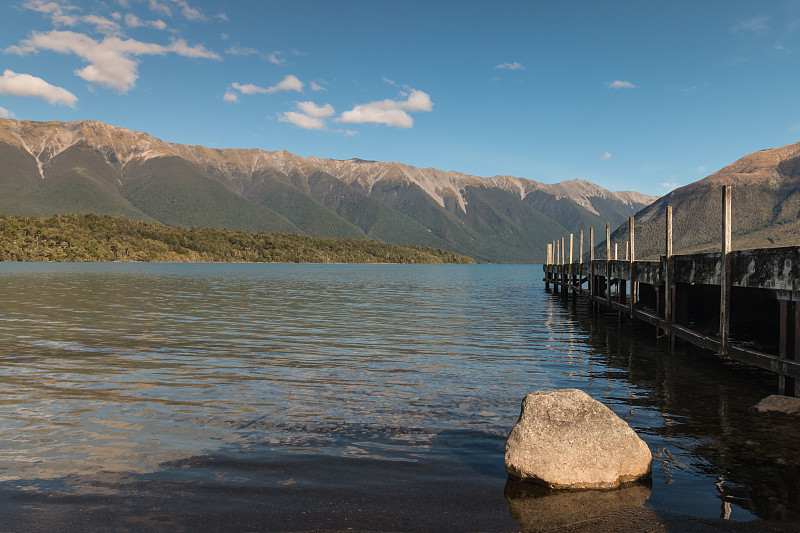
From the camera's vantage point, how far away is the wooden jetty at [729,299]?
12.7 meters

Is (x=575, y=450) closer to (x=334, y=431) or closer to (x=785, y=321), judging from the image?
(x=334, y=431)

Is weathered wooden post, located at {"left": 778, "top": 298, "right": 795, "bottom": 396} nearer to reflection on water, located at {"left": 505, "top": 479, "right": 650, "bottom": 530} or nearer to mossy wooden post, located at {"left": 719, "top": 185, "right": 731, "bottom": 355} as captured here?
mossy wooden post, located at {"left": 719, "top": 185, "right": 731, "bottom": 355}

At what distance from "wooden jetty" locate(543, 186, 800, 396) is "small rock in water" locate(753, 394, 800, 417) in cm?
60

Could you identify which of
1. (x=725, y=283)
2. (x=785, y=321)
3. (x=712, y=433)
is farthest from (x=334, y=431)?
(x=725, y=283)

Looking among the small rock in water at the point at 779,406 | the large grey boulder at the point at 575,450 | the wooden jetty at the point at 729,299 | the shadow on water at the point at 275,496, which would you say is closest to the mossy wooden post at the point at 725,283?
the wooden jetty at the point at 729,299

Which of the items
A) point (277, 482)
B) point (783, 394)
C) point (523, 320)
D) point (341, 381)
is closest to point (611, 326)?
point (523, 320)

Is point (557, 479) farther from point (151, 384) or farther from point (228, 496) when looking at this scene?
point (151, 384)

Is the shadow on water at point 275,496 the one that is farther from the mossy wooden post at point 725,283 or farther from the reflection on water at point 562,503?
the mossy wooden post at point 725,283

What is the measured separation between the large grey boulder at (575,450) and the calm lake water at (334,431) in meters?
0.30

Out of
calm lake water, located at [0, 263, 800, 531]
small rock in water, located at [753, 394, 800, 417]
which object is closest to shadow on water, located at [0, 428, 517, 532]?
calm lake water, located at [0, 263, 800, 531]

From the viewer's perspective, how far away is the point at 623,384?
1598 cm

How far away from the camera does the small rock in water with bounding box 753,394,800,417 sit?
38.5 ft

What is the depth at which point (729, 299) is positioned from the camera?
51.6ft

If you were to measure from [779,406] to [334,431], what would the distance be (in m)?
9.47
